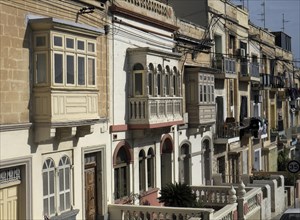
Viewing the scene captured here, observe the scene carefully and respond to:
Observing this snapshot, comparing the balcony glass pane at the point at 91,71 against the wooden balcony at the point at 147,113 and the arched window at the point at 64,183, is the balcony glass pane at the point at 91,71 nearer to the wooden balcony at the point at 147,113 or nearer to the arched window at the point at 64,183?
the arched window at the point at 64,183

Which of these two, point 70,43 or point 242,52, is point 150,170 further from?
point 242,52

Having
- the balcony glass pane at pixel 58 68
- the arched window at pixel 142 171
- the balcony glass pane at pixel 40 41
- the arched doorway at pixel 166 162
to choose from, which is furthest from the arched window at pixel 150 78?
the balcony glass pane at pixel 40 41

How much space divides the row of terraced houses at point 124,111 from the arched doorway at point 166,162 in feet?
0.16

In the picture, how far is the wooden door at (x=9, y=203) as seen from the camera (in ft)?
42.2

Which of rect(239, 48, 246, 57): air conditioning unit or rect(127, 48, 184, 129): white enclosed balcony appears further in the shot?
rect(239, 48, 246, 57): air conditioning unit

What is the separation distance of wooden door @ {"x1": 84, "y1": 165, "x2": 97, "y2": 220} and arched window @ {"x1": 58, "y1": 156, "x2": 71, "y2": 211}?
49.2 inches

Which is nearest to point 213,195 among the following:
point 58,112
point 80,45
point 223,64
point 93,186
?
point 93,186

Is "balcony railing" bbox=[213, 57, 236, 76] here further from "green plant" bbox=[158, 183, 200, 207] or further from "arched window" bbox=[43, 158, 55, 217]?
"arched window" bbox=[43, 158, 55, 217]

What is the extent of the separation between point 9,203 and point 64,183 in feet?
7.02

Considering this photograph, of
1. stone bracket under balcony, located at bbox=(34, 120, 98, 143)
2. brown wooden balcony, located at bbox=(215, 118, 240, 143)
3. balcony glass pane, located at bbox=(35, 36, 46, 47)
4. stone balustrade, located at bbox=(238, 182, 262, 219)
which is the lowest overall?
stone balustrade, located at bbox=(238, 182, 262, 219)

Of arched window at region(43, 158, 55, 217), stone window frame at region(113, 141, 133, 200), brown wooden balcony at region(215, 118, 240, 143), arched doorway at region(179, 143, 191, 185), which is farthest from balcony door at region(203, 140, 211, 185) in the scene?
arched window at region(43, 158, 55, 217)

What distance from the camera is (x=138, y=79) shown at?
18922 mm

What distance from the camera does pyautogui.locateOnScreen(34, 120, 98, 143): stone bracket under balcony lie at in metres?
13.5

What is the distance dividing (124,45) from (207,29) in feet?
29.5
